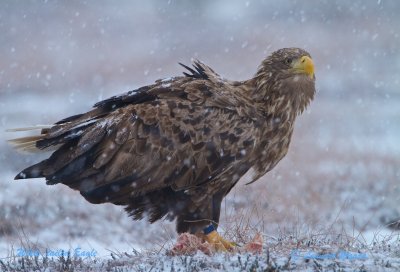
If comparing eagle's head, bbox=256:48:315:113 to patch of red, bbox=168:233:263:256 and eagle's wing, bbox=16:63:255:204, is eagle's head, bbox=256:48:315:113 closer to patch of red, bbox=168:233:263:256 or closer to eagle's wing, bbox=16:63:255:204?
eagle's wing, bbox=16:63:255:204

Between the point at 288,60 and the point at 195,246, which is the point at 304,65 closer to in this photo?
the point at 288,60

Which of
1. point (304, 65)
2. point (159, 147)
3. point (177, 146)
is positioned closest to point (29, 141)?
point (159, 147)

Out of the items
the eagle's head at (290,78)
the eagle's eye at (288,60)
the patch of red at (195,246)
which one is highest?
the eagle's eye at (288,60)

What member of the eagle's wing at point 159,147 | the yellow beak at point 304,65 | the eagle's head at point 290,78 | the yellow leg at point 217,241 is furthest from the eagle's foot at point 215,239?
the yellow beak at point 304,65

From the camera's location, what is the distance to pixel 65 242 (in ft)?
38.2

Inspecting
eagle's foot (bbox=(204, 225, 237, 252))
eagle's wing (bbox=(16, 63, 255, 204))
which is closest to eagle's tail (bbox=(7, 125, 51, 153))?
eagle's wing (bbox=(16, 63, 255, 204))

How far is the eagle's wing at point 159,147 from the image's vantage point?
21.2 ft

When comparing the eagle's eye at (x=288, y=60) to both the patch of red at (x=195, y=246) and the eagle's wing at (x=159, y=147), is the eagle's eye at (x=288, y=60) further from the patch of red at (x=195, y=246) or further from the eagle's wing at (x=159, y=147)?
the patch of red at (x=195, y=246)

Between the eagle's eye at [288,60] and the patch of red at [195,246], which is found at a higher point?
the eagle's eye at [288,60]

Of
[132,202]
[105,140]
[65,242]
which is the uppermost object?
[105,140]

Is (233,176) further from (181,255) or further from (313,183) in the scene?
(313,183)

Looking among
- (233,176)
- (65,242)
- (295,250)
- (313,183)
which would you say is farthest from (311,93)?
(313,183)

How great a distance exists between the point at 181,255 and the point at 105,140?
1.20m

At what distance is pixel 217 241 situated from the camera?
6633mm
